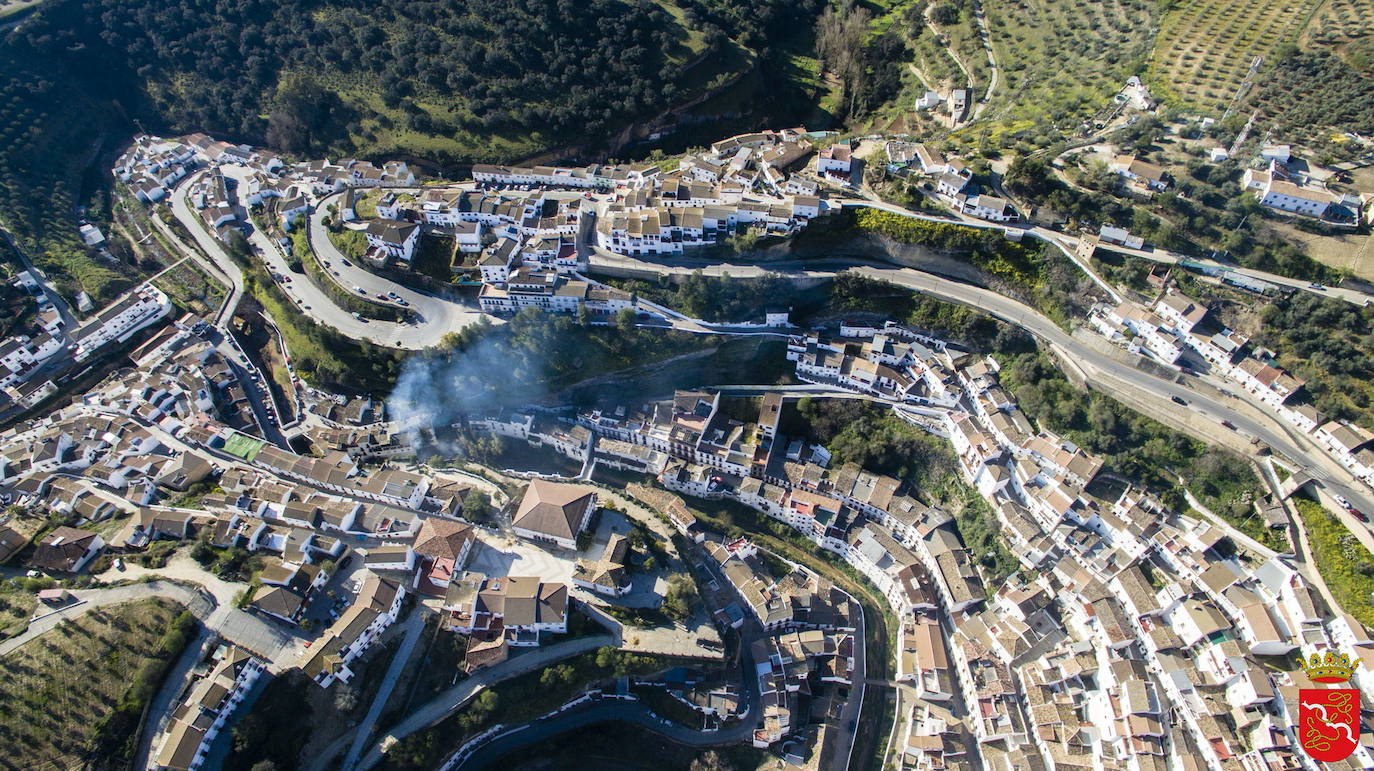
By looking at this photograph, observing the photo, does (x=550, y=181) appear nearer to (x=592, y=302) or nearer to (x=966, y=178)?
(x=592, y=302)

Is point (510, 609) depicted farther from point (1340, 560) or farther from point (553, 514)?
point (1340, 560)

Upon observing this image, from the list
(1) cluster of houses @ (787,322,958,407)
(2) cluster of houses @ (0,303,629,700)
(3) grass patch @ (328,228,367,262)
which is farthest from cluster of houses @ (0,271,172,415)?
(1) cluster of houses @ (787,322,958,407)

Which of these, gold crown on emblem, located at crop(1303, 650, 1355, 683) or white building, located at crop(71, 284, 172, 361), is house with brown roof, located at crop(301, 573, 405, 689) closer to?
white building, located at crop(71, 284, 172, 361)

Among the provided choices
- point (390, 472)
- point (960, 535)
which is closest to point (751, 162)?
point (960, 535)

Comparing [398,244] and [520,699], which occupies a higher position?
[398,244]

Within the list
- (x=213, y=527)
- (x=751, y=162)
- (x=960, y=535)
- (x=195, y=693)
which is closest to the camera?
(x=195, y=693)

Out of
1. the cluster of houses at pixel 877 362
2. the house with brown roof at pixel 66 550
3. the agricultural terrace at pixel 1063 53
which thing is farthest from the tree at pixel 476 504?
the agricultural terrace at pixel 1063 53

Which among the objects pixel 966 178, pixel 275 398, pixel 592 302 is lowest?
pixel 275 398

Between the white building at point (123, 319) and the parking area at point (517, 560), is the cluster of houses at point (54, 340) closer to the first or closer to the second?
the white building at point (123, 319)
